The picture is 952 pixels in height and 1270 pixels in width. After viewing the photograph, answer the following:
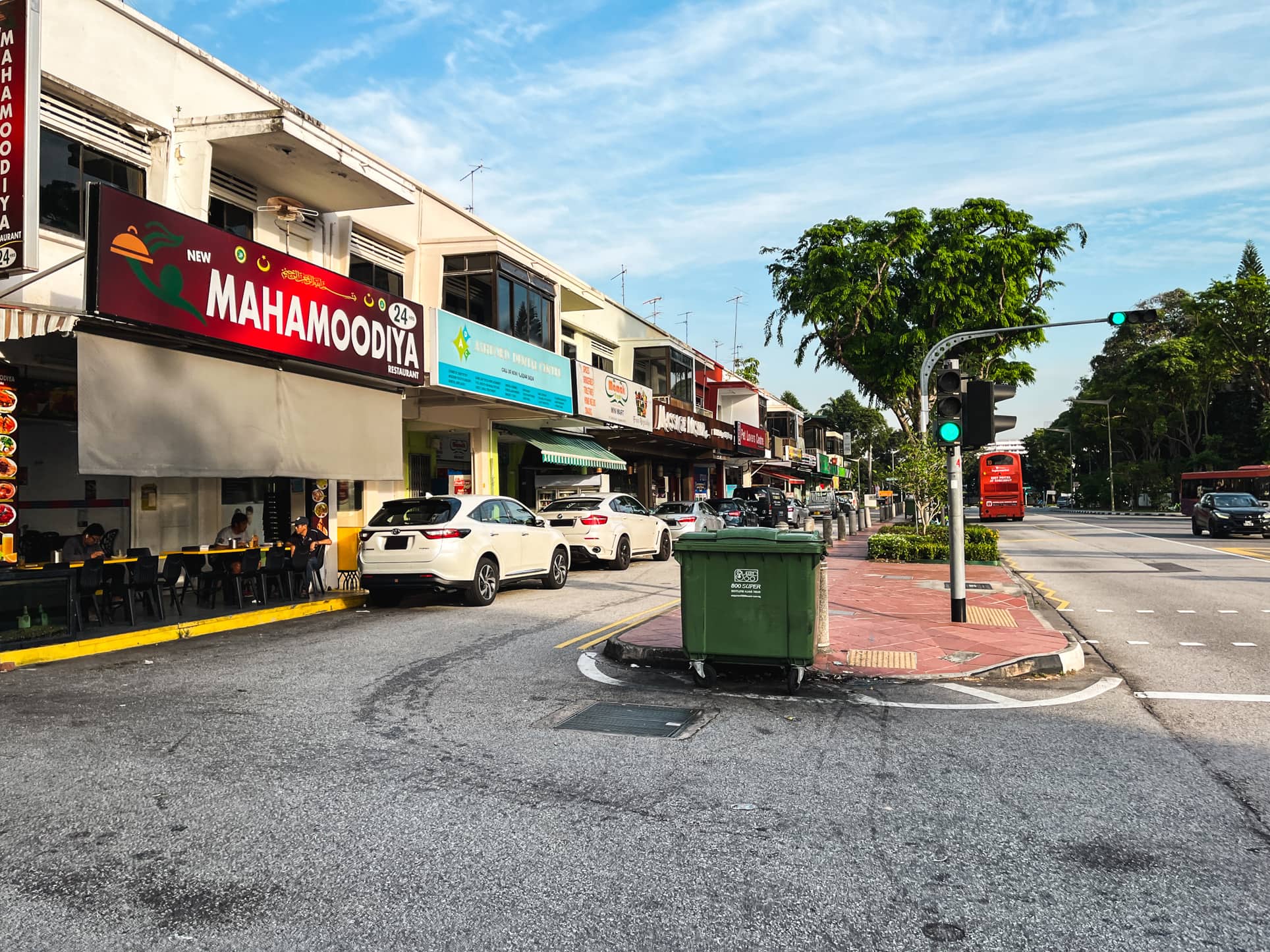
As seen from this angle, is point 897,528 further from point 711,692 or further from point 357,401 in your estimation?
point 711,692

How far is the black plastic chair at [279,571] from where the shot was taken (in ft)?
41.7

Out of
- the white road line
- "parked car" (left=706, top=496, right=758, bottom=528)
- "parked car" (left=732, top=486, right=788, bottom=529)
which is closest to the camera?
the white road line

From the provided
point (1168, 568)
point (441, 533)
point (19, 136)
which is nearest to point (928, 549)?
point (1168, 568)

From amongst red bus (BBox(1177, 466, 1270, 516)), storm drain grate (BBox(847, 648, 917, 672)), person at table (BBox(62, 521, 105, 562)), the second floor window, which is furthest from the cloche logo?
red bus (BBox(1177, 466, 1270, 516))

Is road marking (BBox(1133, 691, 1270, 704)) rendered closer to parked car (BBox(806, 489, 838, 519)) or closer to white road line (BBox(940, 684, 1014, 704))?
white road line (BBox(940, 684, 1014, 704))

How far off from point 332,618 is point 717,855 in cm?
948

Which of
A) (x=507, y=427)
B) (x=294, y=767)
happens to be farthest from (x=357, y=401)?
(x=294, y=767)

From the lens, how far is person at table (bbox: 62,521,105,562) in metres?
11.4

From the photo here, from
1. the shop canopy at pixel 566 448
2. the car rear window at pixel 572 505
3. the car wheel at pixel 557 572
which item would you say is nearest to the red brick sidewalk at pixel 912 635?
the car wheel at pixel 557 572

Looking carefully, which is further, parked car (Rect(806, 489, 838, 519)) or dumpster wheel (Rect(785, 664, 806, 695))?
parked car (Rect(806, 489, 838, 519))

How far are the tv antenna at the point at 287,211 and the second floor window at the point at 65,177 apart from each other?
3.07 meters

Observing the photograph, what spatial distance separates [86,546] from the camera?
449 inches

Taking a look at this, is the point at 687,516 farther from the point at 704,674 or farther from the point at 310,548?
the point at 704,674

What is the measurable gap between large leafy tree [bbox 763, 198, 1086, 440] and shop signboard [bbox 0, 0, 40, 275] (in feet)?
58.1
